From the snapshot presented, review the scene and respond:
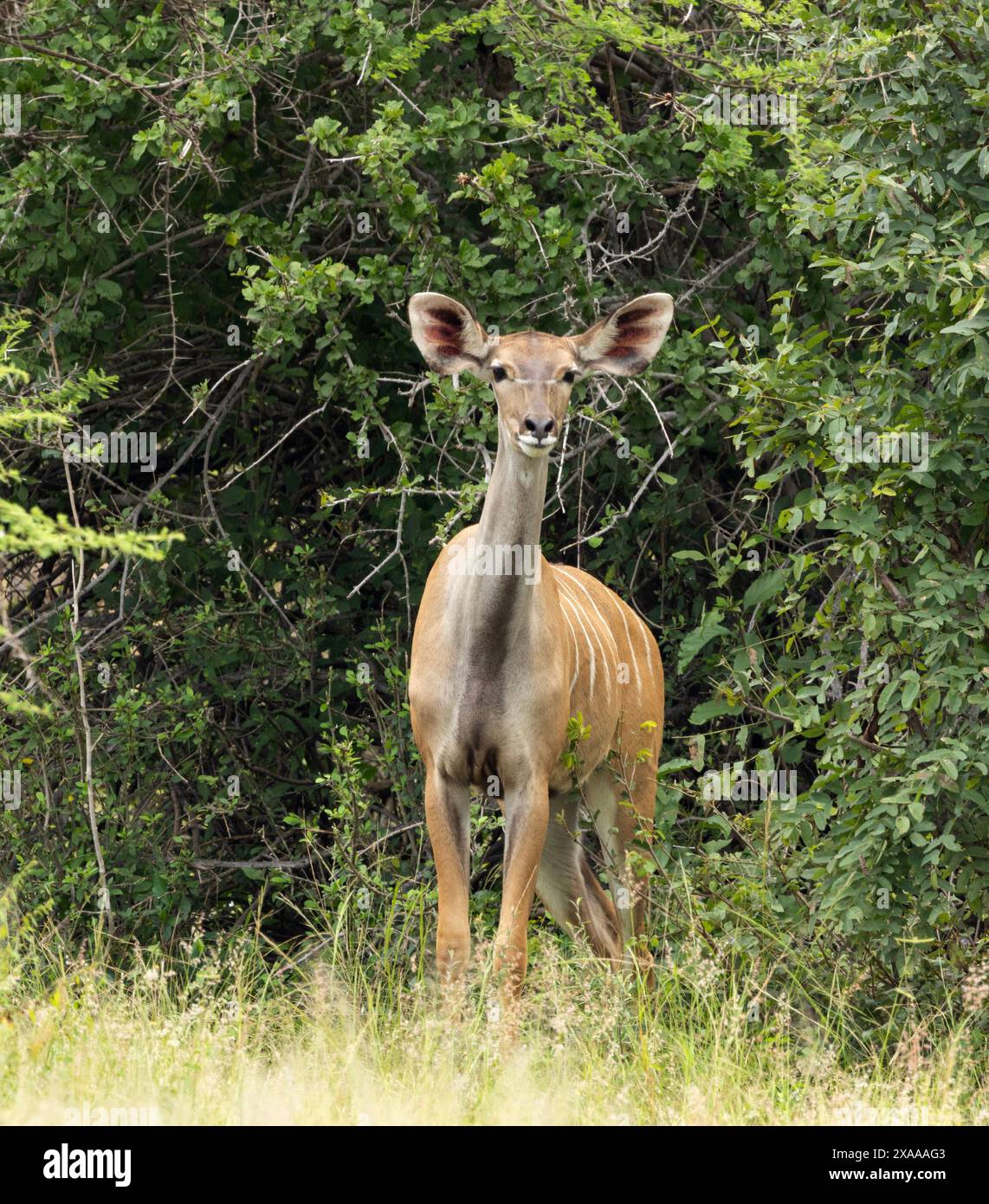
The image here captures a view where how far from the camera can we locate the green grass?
3.89m

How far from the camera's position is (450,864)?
5.34m

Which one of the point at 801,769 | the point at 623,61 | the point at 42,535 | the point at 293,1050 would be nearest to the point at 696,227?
the point at 623,61

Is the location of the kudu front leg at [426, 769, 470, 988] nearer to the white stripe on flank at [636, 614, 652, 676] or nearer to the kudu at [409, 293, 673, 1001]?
the kudu at [409, 293, 673, 1001]

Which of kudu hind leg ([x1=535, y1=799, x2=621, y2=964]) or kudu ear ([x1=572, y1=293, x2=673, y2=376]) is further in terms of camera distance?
kudu hind leg ([x1=535, y1=799, x2=621, y2=964])

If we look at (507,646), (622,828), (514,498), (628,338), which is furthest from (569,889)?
(628,338)

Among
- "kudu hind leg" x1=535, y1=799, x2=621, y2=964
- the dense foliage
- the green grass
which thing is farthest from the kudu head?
"kudu hind leg" x1=535, y1=799, x2=621, y2=964

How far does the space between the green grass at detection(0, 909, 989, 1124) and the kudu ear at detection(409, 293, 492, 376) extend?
1767 millimetres

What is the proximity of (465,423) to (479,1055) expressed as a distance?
105 inches

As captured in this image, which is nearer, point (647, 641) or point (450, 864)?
point (450, 864)

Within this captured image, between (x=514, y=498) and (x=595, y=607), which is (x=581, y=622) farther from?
(x=514, y=498)

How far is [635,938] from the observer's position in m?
5.52

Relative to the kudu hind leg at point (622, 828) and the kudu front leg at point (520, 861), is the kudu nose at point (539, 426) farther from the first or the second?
the kudu hind leg at point (622, 828)

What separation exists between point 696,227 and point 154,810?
3.21m

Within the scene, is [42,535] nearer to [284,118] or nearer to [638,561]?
[284,118]
